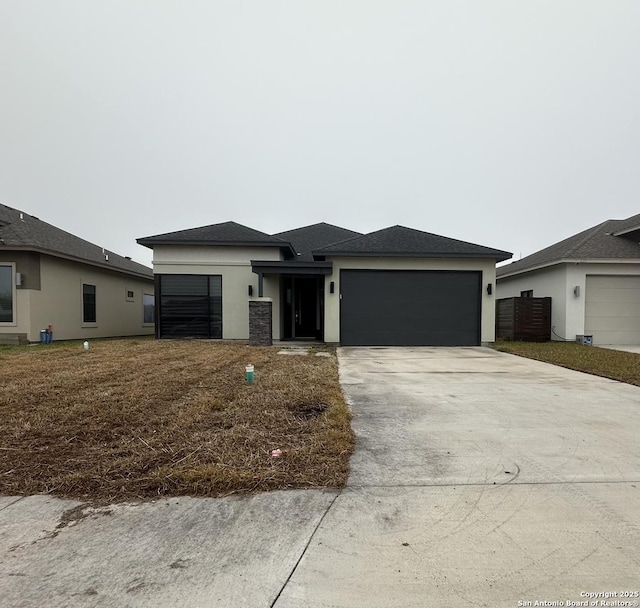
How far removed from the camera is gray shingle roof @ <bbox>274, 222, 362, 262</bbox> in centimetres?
1697

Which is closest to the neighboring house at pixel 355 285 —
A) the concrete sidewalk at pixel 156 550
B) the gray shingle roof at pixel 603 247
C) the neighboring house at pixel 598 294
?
the neighboring house at pixel 598 294

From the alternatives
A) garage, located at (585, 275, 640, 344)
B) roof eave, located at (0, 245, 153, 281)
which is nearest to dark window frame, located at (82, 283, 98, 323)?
roof eave, located at (0, 245, 153, 281)

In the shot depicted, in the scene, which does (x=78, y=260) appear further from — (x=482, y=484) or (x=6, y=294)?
(x=482, y=484)

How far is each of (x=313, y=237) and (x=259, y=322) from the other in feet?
24.5

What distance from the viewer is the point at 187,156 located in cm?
1859

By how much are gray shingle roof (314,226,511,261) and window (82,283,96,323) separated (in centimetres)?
934

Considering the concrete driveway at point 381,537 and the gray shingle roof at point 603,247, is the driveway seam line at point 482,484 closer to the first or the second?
the concrete driveway at point 381,537

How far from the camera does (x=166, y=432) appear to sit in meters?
3.66

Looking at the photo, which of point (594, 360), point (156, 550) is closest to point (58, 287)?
point (156, 550)

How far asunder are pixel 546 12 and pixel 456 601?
47.1ft

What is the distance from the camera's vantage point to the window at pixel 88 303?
47.0 ft

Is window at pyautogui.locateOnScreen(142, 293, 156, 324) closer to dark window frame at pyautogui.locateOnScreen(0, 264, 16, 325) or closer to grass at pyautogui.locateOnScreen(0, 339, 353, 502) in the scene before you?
dark window frame at pyautogui.locateOnScreen(0, 264, 16, 325)

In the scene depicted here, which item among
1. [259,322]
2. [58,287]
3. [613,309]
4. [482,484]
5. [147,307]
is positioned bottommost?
[482,484]

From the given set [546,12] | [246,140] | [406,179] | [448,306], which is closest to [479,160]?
[406,179]
